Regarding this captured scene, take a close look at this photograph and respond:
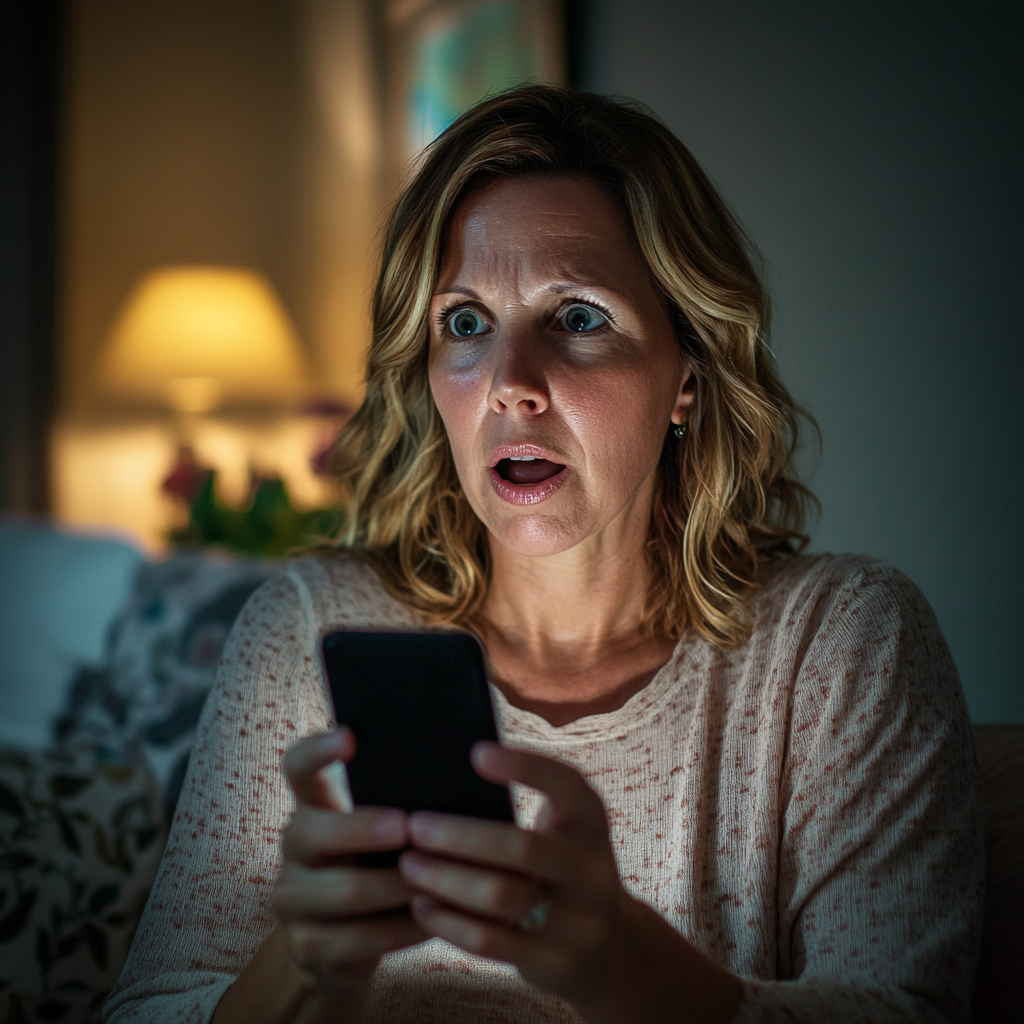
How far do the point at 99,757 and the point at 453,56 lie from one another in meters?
1.90

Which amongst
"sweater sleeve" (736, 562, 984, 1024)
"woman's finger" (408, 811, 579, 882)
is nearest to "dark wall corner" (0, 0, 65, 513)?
"sweater sleeve" (736, 562, 984, 1024)

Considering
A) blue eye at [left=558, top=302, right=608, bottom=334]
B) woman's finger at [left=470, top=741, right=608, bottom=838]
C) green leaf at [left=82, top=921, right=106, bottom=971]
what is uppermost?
blue eye at [left=558, top=302, right=608, bottom=334]

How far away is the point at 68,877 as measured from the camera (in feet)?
3.93

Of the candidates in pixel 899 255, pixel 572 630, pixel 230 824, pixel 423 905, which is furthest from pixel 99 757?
pixel 899 255

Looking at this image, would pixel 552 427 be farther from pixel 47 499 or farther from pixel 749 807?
pixel 47 499

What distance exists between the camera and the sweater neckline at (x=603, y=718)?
1.01m

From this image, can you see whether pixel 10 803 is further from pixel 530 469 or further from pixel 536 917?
pixel 536 917

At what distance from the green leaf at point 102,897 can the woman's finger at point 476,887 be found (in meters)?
0.77

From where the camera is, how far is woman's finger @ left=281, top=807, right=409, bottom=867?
62cm

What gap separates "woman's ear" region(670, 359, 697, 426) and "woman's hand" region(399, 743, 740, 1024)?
63cm

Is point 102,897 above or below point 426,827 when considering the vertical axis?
below

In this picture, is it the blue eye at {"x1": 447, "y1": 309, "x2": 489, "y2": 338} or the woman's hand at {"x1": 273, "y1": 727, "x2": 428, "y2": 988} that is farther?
the blue eye at {"x1": 447, "y1": 309, "x2": 489, "y2": 338}

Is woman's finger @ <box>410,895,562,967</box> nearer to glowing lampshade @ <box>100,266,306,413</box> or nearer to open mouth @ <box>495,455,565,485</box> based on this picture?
open mouth @ <box>495,455,565,485</box>

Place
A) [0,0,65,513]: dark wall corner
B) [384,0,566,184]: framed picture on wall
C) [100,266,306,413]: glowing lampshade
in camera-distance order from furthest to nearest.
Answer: [0,0,65,513]: dark wall corner
[100,266,306,413]: glowing lampshade
[384,0,566,184]: framed picture on wall
